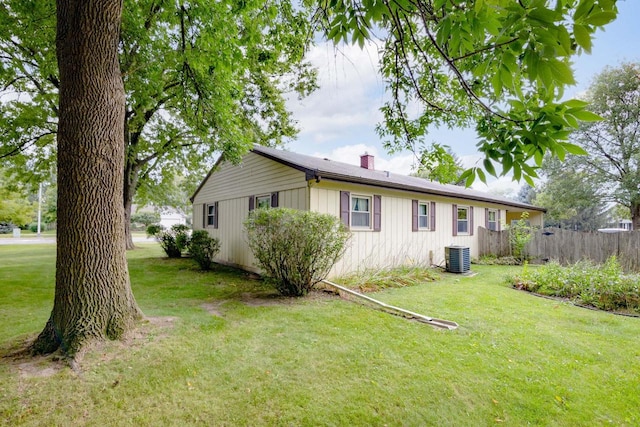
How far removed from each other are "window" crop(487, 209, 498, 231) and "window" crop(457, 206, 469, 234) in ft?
6.43

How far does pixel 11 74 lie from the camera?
384 inches

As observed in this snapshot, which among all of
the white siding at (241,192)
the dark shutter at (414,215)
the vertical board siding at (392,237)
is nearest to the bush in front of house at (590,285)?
the vertical board siding at (392,237)

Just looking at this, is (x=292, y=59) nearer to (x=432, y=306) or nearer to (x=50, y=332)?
(x=50, y=332)

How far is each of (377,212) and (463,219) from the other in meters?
5.70

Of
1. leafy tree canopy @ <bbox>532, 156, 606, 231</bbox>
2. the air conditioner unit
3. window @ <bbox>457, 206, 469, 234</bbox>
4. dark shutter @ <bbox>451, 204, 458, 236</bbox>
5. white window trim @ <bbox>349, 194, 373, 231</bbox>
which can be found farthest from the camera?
leafy tree canopy @ <bbox>532, 156, 606, 231</bbox>

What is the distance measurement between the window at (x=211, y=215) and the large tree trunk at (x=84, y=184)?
8534mm

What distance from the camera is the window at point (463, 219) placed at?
12.3 metres

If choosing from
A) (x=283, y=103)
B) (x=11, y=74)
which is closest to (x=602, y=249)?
(x=283, y=103)

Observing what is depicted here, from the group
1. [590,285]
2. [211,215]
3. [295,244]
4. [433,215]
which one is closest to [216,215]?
[211,215]

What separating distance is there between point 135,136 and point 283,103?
748 cm

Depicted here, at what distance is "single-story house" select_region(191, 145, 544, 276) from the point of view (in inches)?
312

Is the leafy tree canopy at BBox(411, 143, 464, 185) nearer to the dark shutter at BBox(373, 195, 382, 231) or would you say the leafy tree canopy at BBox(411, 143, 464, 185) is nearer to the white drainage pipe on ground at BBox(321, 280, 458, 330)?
the white drainage pipe on ground at BBox(321, 280, 458, 330)

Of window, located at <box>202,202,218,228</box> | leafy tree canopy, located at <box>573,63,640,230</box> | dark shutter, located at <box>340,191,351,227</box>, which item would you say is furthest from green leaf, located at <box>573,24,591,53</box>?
leafy tree canopy, located at <box>573,63,640,230</box>

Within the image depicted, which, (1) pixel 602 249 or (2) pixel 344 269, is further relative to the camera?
(1) pixel 602 249
